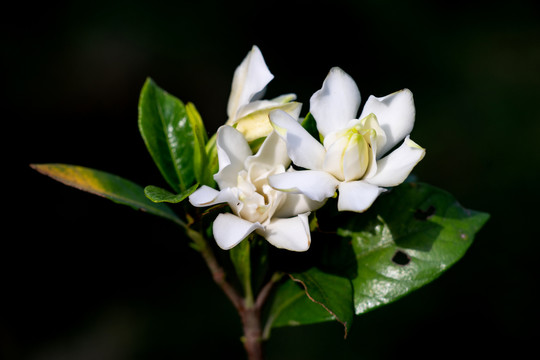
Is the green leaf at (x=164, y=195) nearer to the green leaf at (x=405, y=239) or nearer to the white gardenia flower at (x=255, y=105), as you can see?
the white gardenia flower at (x=255, y=105)

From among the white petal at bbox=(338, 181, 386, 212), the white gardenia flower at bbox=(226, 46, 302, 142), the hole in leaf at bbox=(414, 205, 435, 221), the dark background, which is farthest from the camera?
the dark background

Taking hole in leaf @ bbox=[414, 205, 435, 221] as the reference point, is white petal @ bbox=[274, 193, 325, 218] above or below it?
above

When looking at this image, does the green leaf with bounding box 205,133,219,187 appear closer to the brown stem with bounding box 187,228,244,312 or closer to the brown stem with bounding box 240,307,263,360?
the brown stem with bounding box 187,228,244,312

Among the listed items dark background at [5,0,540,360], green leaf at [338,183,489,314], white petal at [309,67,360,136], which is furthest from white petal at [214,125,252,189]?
dark background at [5,0,540,360]

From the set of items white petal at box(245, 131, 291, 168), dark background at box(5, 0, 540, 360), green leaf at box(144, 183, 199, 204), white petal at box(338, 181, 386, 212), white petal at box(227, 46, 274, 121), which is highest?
white petal at box(227, 46, 274, 121)

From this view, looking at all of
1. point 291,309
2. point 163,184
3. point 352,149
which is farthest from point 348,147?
point 163,184

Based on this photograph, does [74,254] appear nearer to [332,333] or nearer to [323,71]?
[332,333]

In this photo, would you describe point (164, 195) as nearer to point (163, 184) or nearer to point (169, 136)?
point (169, 136)

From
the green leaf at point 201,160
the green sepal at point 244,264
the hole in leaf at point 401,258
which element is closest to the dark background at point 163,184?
the hole in leaf at point 401,258
